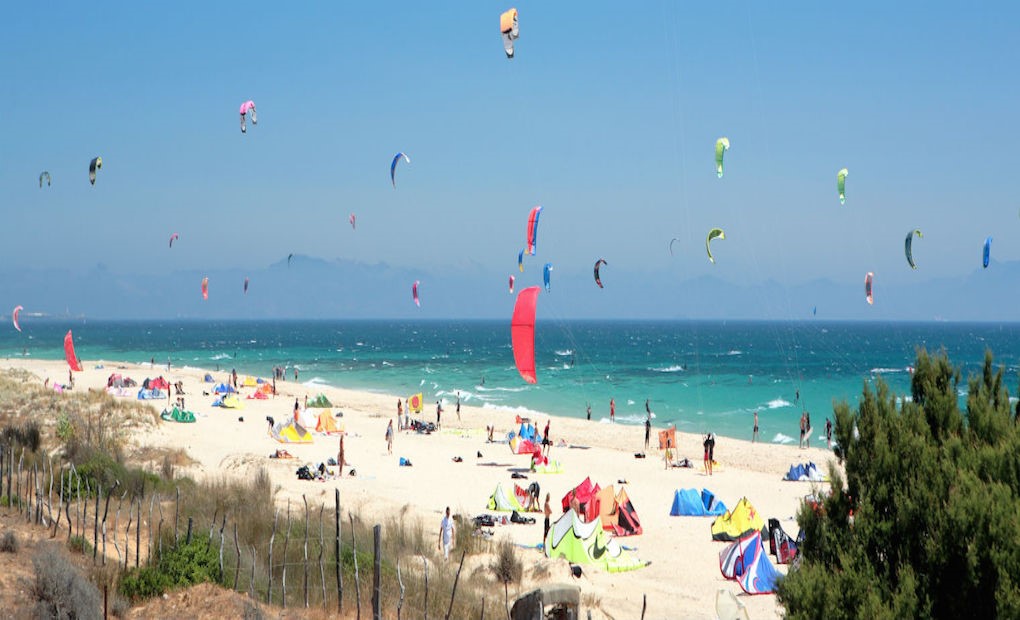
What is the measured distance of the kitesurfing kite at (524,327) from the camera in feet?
37.7

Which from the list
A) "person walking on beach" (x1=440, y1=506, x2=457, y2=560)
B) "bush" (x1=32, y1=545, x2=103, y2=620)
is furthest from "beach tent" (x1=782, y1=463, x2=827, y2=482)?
"bush" (x1=32, y1=545, x2=103, y2=620)

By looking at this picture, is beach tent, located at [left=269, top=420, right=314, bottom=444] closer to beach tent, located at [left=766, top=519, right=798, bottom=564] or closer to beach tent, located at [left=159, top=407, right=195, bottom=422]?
beach tent, located at [left=159, top=407, right=195, bottom=422]

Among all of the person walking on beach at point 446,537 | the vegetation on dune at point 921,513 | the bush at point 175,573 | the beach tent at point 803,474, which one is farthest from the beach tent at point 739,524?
the bush at point 175,573

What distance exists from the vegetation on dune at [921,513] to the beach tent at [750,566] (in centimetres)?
632

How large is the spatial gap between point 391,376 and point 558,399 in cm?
1910

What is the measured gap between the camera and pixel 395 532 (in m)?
12.3

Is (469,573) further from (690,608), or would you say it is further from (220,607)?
(220,607)

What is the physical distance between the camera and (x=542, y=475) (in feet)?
74.0

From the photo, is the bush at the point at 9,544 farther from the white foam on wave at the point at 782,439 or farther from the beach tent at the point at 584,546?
the white foam on wave at the point at 782,439

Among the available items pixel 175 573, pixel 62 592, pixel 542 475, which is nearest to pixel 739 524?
pixel 542 475

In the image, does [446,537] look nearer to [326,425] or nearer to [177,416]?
[326,425]

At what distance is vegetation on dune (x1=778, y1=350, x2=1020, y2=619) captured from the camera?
508 cm

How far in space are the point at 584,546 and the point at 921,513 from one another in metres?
8.03

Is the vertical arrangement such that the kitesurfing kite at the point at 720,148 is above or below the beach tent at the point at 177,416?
above
